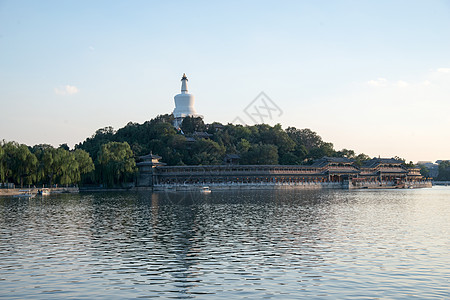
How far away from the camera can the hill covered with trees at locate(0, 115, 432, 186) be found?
86.6 meters

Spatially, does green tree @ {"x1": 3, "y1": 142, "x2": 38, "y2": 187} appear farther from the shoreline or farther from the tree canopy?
the shoreline

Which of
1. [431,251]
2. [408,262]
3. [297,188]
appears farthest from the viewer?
[297,188]

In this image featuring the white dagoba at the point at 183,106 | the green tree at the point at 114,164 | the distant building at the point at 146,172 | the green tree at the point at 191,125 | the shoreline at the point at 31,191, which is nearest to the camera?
the shoreline at the point at 31,191

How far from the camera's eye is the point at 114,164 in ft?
328

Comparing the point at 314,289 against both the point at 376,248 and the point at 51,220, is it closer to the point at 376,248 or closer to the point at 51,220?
the point at 376,248

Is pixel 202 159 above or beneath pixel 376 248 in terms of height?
above

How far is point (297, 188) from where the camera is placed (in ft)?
382

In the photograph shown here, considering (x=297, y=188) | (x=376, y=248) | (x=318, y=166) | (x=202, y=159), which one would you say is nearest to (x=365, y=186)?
(x=318, y=166)

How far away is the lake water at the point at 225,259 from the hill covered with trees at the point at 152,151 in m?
52.2

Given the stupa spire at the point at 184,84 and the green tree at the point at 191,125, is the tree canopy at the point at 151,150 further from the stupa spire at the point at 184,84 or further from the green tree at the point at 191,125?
the stupa spire at the point at 184,84

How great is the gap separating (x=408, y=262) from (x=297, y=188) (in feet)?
314

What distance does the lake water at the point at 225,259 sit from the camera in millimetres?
16719

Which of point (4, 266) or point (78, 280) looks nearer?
point (78, 280)

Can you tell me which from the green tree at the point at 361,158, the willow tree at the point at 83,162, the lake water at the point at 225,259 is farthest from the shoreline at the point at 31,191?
the green tree at the point at 361,158
